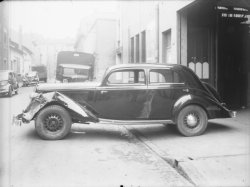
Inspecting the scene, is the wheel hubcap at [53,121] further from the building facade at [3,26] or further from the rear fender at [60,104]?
the building facade at [3,26]

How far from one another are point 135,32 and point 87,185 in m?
14.7

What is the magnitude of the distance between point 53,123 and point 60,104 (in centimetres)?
42

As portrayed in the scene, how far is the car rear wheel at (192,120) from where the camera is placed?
7062 mm

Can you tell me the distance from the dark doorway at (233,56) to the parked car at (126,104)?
13.5 ft

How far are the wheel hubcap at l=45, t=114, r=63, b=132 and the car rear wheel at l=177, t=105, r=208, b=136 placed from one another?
2.53 m

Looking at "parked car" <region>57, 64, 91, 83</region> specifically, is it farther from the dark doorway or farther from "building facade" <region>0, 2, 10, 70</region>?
the dark doorway

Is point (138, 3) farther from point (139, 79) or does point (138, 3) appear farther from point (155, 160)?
point (155, 160)

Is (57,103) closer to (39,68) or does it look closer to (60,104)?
(60,104)

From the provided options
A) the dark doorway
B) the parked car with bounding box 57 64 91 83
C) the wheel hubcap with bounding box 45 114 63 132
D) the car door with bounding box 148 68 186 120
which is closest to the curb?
the car door with bounding box 148 68 186 120

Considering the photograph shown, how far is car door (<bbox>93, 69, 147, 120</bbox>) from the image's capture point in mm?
6930

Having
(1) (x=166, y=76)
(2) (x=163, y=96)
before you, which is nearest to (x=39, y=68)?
(1) (x=166, y=76)

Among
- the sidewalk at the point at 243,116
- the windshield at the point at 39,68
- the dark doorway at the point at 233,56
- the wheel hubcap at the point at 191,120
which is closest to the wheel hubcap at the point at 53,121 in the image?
the wheel hubcap at the point at 191,120

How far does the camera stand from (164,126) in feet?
27.6

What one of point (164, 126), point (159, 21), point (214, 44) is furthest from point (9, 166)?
point (159, 21)
